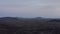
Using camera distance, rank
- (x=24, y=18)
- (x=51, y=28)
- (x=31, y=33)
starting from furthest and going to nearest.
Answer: (x=24, y=18)
(x=51, y=28)
(x=31, y=33)

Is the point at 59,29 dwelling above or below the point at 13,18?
below

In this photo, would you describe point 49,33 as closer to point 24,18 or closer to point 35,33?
point 35,33

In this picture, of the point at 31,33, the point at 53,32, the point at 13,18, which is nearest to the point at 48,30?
the point at 53,32

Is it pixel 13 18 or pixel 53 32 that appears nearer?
pixel 53 32

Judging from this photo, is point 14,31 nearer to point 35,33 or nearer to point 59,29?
point 35,33

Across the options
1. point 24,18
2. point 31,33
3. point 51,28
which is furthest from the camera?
point 24,18

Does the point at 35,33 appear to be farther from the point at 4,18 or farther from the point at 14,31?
the point at 4,18

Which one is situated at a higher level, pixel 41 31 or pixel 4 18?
pixel 4 18

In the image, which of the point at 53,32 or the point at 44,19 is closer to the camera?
the point at 53,32

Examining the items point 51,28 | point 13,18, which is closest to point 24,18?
point 13,18
